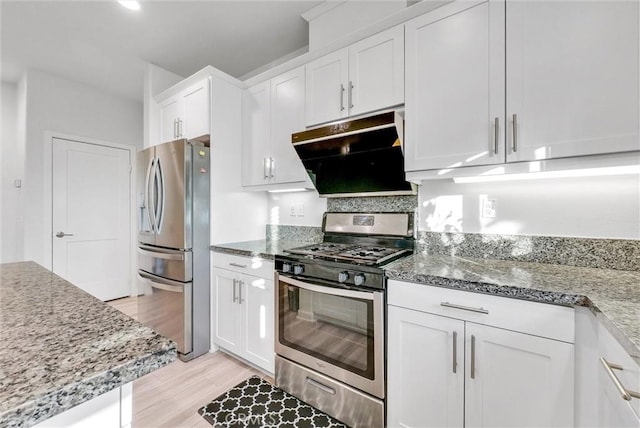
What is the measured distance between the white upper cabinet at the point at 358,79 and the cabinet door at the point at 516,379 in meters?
1.35

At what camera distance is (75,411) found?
0.47m

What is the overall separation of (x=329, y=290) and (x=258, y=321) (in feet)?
2.46

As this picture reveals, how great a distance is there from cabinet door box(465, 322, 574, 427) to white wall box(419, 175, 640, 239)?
0.74 m

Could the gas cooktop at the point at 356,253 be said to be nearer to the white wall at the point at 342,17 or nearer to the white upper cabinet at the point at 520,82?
the white upper cabinet at the point at 520,82

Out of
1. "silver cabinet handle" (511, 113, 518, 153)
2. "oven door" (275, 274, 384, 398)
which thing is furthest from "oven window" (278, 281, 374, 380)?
"silver cabinet handle" (511, 113, 518, 153)

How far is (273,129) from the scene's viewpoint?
7.68ft

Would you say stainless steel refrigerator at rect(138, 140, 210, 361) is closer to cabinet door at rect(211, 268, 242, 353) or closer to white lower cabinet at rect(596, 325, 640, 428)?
cabinet door at rect(211, 268, 242, 353)

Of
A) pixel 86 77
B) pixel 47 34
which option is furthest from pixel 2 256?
pixel 47 34

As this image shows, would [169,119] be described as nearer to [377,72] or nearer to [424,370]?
[377,72]

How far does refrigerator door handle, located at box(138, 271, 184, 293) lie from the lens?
7.36 ft

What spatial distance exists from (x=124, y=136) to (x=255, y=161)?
2.64m

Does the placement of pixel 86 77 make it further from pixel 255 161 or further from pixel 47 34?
pixel 255 161

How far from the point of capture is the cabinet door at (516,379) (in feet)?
3.37

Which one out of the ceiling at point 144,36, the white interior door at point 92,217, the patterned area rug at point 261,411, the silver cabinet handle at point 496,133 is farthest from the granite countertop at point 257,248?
the white interior door at point 92,217
